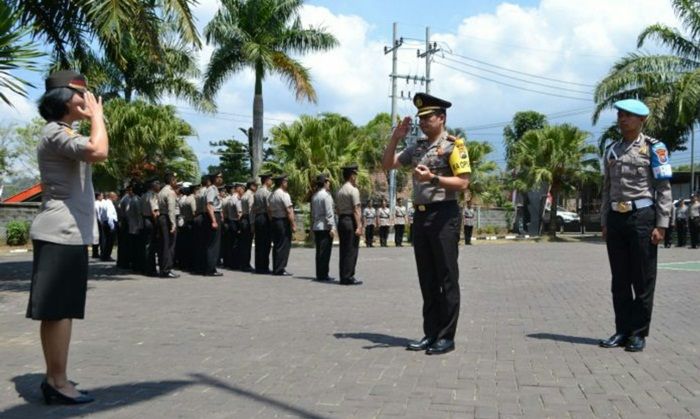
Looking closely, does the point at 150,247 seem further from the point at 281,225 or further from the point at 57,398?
the point at 57,398

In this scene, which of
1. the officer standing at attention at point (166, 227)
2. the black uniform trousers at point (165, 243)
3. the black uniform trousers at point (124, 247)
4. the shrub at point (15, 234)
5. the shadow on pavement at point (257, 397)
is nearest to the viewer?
the shadow on pavement at point (257, 397)

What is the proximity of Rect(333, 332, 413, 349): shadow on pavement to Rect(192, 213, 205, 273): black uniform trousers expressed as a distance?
798 cm

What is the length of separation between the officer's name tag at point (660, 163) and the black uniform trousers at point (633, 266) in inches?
11.5

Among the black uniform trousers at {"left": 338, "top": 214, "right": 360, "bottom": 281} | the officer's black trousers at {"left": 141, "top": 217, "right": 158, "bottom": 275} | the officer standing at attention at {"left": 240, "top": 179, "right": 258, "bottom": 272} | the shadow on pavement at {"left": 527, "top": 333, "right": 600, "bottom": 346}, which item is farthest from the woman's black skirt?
the officer standing at attention at {"left": 240, "top": 179, "right": 258, "bottom": 272}

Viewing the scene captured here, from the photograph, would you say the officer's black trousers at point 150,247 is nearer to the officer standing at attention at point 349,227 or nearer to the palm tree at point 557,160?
the officer standing at attention at point 349,227

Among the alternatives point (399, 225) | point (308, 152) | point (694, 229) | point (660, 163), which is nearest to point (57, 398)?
point (660, 163)

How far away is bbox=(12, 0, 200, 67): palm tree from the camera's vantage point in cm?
1187

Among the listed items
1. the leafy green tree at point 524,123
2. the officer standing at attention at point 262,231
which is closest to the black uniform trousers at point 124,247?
the officer standing at attention at point 262,231

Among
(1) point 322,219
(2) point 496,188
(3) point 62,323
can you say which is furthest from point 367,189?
(3) point 62,323

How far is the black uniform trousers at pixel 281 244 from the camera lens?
14500mm

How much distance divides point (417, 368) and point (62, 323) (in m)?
2.54

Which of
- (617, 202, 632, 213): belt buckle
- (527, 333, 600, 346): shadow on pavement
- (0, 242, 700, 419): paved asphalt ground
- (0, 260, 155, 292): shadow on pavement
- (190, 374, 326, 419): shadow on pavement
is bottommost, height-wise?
(190, 374, 326, 419): shadow on pavement

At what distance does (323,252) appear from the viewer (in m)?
13.3

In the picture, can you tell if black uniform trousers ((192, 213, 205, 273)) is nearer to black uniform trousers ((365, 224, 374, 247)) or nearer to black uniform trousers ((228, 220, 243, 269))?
black uniform trousers ((228, 220, 243, 269))
